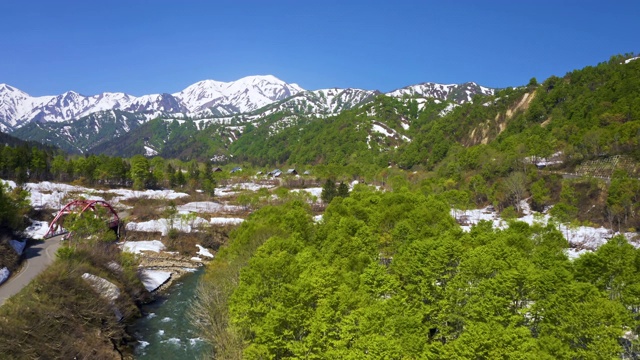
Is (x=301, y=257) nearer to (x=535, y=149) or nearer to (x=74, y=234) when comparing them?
(x=74, y=234)

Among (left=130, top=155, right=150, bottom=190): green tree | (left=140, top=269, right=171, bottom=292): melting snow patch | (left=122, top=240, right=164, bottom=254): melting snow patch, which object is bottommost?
(left=140, top=269, right=171, bottom=292): melting snow patch

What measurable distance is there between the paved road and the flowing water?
38.0 feet

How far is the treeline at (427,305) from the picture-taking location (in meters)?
20.6

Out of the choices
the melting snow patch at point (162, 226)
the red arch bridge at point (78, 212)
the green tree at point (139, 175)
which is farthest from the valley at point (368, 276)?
the green tree at point (139, 175)

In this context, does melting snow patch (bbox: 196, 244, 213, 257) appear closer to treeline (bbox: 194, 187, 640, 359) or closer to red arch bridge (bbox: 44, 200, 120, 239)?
red arch bridge (bbox: 44, 200, 120, 239)

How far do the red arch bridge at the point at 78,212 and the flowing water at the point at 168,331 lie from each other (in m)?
32.2

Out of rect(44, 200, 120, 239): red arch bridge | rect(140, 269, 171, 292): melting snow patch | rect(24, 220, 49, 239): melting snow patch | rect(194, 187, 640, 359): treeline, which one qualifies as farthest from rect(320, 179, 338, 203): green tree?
rect(194, 187, 640, 359): treeline

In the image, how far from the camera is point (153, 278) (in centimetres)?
5559

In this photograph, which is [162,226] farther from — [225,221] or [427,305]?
[427,305]

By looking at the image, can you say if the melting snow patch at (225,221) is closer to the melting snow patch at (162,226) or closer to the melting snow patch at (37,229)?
the melting snow patch at (162,226)

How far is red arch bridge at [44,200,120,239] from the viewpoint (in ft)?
233

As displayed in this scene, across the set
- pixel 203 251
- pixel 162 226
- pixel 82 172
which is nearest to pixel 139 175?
pixel 82 172

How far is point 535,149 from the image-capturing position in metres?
114

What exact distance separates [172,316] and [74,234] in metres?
29.3
